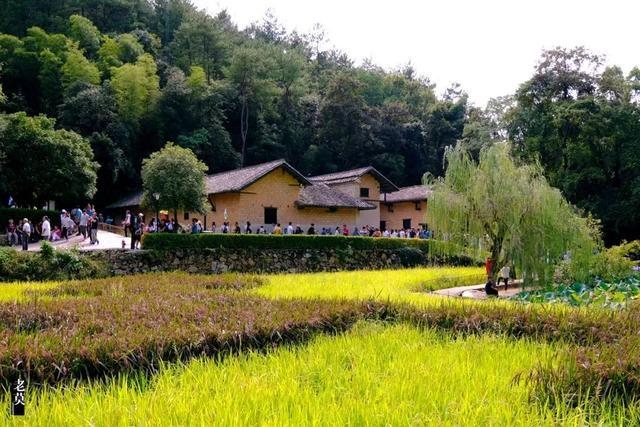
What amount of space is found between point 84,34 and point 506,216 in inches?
1789

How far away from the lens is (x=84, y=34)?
1932 inches

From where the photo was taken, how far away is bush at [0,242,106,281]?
53.6 ft

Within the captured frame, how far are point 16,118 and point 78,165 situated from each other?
384 centimetres

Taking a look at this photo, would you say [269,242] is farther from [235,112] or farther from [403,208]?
[235,112]

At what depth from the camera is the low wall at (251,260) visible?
64.8 ft

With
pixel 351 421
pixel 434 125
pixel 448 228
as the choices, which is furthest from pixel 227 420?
pixel 434 125

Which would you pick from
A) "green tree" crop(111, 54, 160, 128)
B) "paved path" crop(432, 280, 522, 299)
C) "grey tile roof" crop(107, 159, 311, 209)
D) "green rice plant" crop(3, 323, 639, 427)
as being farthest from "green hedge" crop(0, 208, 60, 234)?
"green rice plant" crop(3, 323, 639, 427)

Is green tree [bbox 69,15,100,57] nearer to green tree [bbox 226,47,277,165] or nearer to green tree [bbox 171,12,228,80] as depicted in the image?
green tree [bbox 171,12,228,80]

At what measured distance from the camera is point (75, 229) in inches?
1118

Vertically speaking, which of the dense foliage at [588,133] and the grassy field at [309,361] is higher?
the dense foliage at [588,133]

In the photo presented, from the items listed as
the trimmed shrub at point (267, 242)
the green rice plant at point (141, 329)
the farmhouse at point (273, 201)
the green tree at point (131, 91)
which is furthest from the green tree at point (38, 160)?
the green rice plant at point (141, 329)

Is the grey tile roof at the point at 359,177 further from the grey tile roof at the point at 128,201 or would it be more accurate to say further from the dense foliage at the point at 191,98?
the grey tile roof at the point at 128,201

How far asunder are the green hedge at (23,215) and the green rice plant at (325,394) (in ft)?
90.1

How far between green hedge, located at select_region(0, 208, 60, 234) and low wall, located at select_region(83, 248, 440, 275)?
12.3 metres
